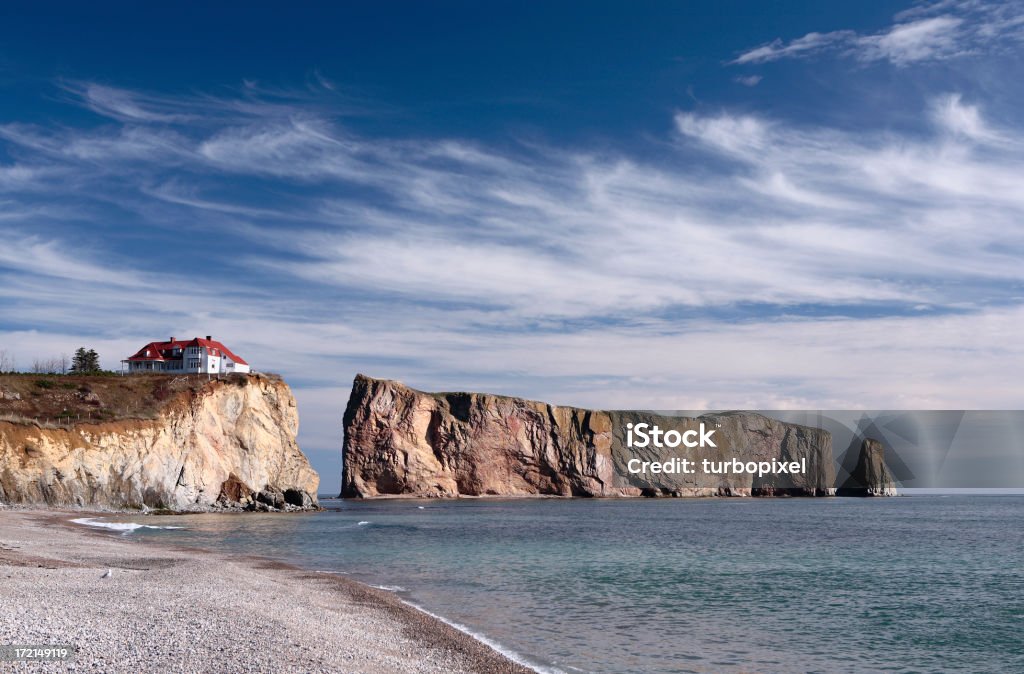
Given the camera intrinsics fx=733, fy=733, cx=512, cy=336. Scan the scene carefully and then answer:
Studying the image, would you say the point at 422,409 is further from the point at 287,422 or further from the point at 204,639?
the point at 204,639

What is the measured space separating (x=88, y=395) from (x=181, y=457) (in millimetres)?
11871

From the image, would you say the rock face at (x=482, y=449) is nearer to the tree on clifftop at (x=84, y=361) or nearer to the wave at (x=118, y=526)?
the tree on clifftop at (x=84, y=361)

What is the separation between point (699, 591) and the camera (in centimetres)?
2748

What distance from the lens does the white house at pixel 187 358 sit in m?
98.1

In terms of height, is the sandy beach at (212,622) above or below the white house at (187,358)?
below

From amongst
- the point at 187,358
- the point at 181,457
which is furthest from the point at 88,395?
the point at 187,358

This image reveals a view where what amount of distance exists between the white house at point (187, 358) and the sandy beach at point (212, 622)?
73989 millimetres

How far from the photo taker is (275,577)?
26.6m

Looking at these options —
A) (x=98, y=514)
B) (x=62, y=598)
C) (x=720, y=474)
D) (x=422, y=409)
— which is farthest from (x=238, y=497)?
(x=720, y=474)

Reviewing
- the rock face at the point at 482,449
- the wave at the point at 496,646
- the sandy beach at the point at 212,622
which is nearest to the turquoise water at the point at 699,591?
the wave at the point at 496,646

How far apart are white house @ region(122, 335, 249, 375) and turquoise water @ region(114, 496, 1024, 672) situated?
47.3 meters

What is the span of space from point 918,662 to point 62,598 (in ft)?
66.2

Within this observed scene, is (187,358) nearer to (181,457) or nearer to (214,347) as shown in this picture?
(214,347)

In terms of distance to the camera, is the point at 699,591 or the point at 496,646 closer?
the point at 496,646
